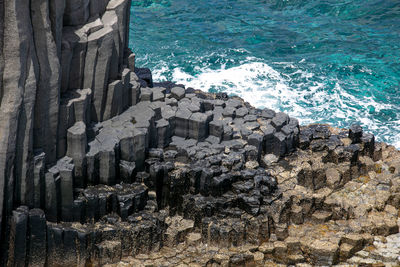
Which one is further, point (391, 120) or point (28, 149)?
point (391, 120)

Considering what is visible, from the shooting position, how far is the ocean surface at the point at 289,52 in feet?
103

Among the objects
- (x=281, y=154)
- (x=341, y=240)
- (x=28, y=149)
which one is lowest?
(x=341, y=240)

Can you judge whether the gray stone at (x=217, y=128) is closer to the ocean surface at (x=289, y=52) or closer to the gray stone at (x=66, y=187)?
the gray stone at (x=66, y=187)

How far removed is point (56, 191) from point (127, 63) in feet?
19.6

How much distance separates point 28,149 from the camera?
17609mm

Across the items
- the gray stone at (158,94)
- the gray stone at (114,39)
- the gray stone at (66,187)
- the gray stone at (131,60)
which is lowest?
the gray stone at (66,187)

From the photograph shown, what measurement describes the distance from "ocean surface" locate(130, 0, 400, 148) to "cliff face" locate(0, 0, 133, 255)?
12040 mm

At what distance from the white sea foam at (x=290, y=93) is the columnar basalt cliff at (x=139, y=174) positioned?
722 centimetres

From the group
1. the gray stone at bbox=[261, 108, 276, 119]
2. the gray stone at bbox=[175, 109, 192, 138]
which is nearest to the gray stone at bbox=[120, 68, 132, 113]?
the gray stone at bbox=[175, 109, 192, 138]

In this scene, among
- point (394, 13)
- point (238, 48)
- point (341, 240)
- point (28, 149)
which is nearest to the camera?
point (28, 149)

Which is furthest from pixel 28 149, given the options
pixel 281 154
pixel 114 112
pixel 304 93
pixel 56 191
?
pixel 304 93

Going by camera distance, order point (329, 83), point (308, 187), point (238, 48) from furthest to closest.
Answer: point (238, 48) < point (329, 83) < point (308, 187)

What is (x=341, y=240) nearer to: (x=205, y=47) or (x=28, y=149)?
(x=28, y=149)

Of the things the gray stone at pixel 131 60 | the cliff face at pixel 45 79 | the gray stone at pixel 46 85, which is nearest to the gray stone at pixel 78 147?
the cliff face at pixel 45 79
